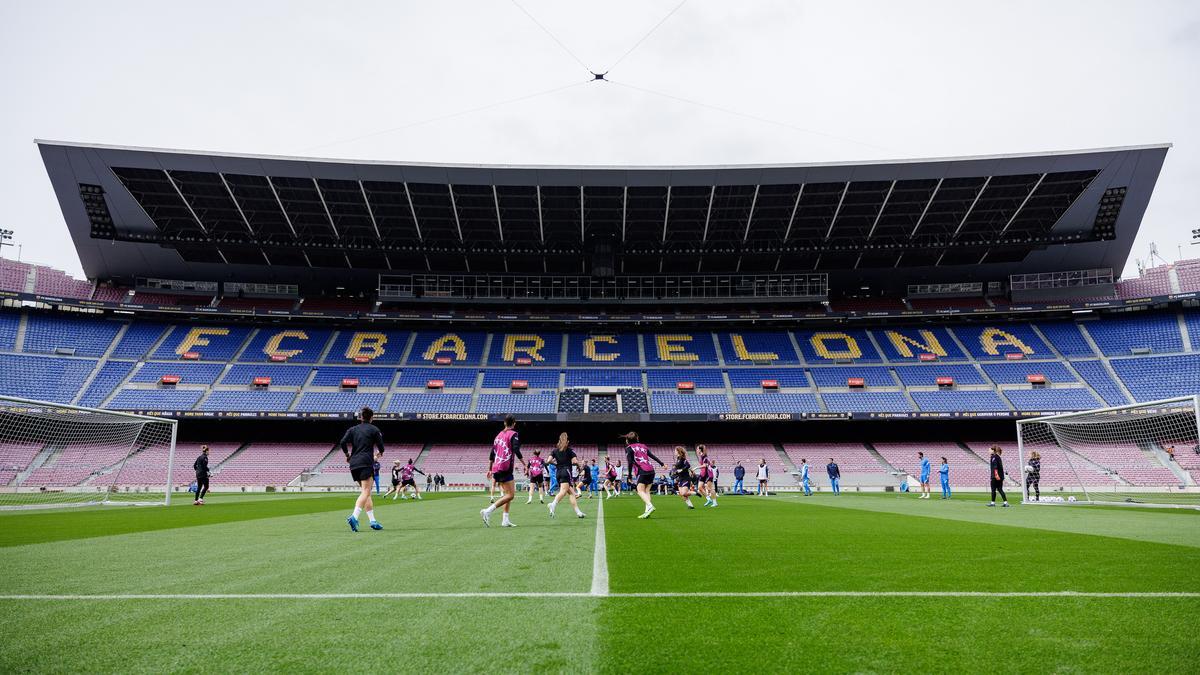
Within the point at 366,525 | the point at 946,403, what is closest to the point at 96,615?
the point at 366,525

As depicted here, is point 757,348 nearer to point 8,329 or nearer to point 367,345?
point 367,345

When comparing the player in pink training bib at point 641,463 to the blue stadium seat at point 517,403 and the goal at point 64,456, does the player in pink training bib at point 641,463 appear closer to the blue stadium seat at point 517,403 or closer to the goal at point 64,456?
the goal at point 64,456

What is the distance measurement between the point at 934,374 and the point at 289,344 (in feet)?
156

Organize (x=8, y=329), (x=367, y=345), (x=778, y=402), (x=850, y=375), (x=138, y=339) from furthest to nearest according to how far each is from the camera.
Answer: (x=367, y=345) → (x=138, y=339) → (x=850, y=375) → (x=778, y=402) → (x=8, y=329)

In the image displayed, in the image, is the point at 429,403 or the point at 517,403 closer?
the point at 429,403

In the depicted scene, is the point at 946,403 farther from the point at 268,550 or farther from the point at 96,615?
the point at 96,615

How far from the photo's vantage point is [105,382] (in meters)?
43.4

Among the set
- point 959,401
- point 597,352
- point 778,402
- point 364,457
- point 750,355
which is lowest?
point 364,457

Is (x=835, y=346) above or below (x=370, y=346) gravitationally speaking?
below

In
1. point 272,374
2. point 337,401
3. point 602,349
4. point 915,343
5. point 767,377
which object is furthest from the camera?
point 602,349

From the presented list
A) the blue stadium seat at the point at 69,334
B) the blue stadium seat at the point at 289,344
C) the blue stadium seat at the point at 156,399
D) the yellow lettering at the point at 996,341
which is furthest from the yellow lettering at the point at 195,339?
the yellow lettering at the point at 996,341

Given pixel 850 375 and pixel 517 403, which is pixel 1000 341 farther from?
pixel 517 403

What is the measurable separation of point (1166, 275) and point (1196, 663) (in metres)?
58.8

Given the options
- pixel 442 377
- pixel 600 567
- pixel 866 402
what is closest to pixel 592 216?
pixel 442 377
